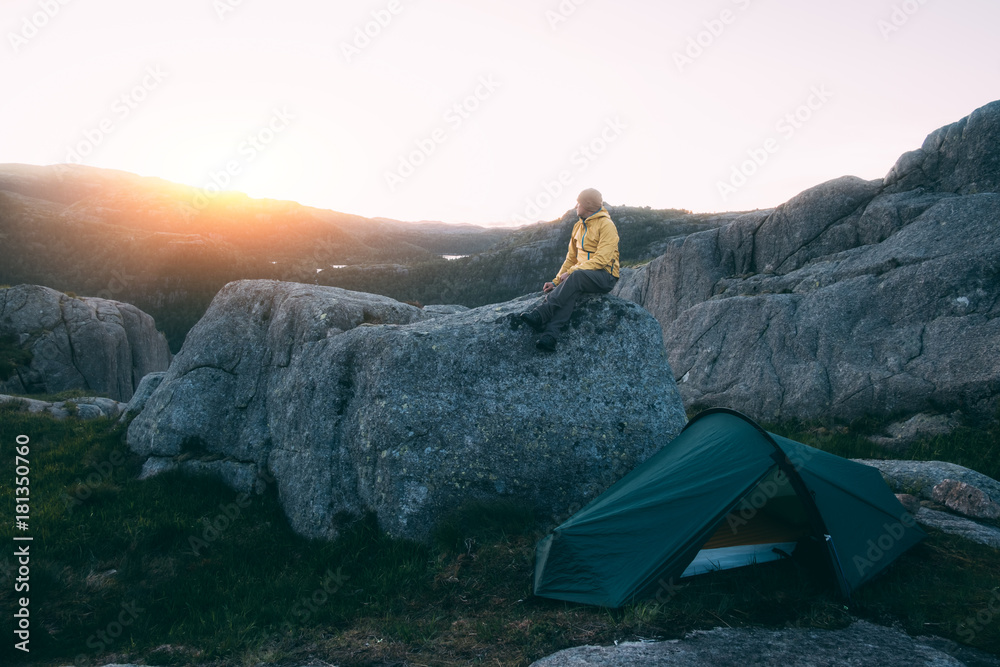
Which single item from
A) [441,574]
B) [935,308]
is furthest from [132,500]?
[935,308]

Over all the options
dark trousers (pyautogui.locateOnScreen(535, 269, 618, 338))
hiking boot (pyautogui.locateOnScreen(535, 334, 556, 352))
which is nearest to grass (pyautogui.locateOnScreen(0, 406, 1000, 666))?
hiking boot (pyautogui.locateOnScreen(535, 334, 556, 352))

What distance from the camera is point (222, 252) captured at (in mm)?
57031

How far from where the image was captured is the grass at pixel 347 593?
18.4 feet

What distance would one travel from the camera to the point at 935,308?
1248cm

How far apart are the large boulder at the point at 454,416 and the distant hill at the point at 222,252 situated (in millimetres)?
39120

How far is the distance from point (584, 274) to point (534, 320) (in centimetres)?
113

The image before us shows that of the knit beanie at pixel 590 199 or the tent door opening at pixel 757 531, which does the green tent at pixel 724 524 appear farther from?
the knit beanie at pixel 590 199

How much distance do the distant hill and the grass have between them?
135 feet

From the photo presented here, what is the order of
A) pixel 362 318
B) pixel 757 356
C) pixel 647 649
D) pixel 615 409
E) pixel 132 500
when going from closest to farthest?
1. pixel 647 649
2. pixel 615 409
3. pixel 132 500
4. pixel 362 318
5. pixel 757 356

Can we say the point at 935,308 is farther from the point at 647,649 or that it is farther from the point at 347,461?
the point at 347,461

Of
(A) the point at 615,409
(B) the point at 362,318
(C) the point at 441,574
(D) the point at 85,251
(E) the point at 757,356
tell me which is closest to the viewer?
(C) the point at 441,574

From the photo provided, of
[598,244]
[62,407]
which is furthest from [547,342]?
[62,407]

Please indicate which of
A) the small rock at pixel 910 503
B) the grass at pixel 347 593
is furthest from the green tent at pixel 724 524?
the small rock at pixel 910 503

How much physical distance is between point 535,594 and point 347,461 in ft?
13.1
